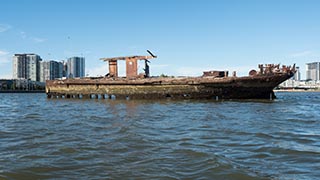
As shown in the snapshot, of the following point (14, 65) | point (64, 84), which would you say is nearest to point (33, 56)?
point (14, 65)

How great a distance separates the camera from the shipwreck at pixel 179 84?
74.3ft

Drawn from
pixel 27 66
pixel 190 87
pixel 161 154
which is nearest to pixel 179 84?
pixel 190 87

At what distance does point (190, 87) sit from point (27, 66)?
148 meters

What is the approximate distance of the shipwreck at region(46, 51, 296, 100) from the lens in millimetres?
22656

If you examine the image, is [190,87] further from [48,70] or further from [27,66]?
[27,66]

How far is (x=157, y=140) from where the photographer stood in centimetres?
656

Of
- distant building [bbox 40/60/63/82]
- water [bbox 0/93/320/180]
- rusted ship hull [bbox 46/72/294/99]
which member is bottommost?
water [bbox 0/93/320/180]

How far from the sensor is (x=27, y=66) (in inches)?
6147

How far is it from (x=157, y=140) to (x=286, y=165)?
8.88 feet

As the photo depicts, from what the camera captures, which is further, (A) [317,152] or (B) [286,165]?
(A) [317,152]

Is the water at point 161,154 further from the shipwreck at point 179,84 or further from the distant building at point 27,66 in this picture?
the distant building at point 27,66

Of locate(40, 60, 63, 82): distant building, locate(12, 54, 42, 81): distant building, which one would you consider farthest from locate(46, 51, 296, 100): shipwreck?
locate(12, 54, 42, 81): distant building

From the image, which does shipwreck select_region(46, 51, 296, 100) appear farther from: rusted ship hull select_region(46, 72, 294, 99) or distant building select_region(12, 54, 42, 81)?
distant building select_region(12, 54, 42, 81)

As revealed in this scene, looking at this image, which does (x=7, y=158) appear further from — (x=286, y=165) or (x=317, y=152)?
(x=317, y=152)
